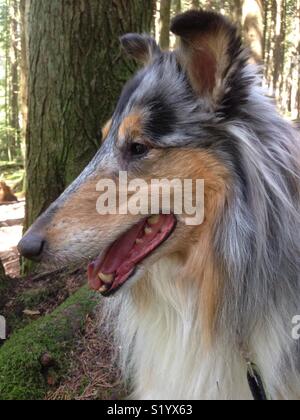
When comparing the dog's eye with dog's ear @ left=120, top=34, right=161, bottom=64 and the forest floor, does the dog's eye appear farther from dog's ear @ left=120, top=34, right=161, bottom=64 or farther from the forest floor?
the forest floor

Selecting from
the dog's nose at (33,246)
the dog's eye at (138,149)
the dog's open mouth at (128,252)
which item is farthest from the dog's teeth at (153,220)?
the dog's nose at (33,246)

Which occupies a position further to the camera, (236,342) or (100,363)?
(100,363)

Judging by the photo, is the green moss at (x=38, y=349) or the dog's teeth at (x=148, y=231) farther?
the green moss at (x=38, y=349)

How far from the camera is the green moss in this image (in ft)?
11.6

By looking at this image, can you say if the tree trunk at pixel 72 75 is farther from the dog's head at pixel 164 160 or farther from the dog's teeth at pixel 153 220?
the dog's teeth at pixel 153 220

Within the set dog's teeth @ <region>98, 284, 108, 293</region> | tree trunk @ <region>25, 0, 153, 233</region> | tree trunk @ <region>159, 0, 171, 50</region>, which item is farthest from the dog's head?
tree trunk @ <region>159, 0, 171, 50</region>

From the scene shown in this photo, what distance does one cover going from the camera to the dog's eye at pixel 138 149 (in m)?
2.79

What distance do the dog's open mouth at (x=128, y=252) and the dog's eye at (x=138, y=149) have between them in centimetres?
34

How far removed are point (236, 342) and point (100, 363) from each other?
4.77 feet

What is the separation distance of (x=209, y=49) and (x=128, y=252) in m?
1.14

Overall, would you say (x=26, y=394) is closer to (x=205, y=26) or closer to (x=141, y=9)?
(x=205, y=26)

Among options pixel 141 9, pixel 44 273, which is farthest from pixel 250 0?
pixel 44 273

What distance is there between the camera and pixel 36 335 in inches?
153

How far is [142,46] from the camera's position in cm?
345
